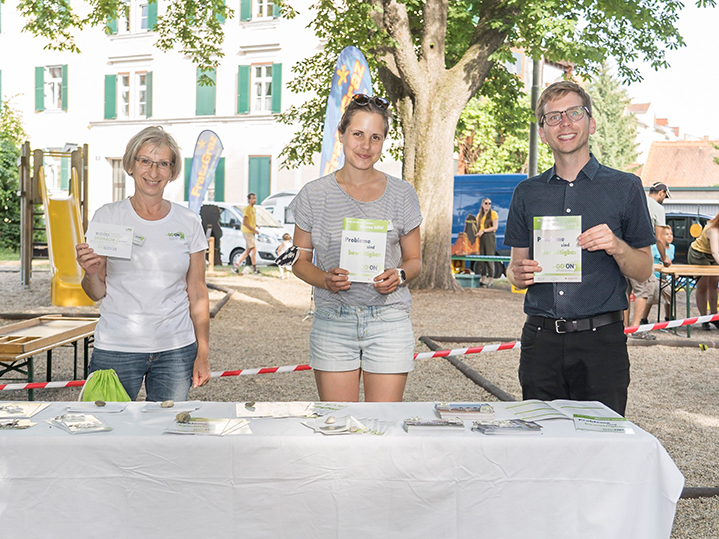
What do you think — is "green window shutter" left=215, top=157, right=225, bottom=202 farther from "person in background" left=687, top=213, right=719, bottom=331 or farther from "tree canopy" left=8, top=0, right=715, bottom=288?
"person in background" left=687, top=213, right=719, bottom=331

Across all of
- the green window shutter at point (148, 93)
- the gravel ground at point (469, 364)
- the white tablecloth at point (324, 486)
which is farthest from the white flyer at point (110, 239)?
the green window shutter at point (148, 93)

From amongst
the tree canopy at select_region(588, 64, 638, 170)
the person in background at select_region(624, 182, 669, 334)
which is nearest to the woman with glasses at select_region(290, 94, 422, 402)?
the person in background at select_region(624, 182, 669, 334)

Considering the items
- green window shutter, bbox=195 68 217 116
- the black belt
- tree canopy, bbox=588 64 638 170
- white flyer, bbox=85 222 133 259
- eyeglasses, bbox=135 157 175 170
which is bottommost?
the black belt

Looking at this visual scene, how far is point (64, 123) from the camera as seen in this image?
31.0 metres

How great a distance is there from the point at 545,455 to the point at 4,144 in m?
26.4

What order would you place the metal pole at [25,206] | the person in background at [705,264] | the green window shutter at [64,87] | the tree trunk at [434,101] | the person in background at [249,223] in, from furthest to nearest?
the green window shutter at [64,87] → the person in background at [249,223] → the tree trunk at [434,101] → the metal pole at [25,206] → the person in background at [705,264]

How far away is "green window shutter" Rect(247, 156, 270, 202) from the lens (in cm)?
2828

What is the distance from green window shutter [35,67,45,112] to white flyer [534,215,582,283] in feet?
105

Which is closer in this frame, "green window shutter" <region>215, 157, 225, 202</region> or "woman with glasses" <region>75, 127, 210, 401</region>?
"woman with glasses" <region>75, 127, 210, 401</region>

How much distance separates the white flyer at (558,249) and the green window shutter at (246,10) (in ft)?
91.1

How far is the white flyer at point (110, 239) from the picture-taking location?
304cm

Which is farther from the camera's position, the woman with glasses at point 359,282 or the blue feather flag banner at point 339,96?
the blue feather flag banner at point 339,96

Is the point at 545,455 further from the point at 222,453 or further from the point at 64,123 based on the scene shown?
the point at 64,123

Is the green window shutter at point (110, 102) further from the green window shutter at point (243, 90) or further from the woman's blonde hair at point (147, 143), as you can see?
the woman's blonde hair at point (147, 143)
